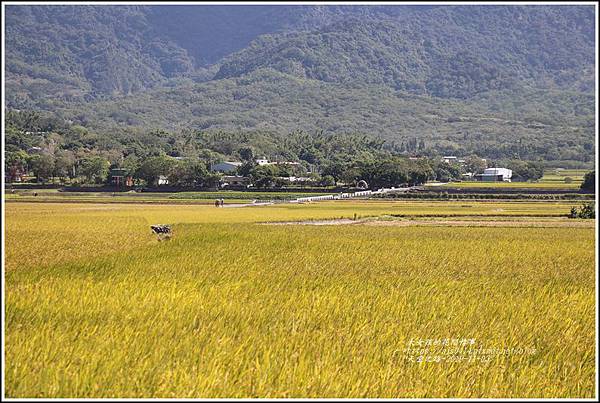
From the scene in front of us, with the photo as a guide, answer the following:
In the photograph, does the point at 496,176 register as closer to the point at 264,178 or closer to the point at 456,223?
the point at 264,178

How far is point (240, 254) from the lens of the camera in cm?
2008

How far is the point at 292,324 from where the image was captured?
10344 millimetres

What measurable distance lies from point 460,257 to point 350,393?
13493 millimetres

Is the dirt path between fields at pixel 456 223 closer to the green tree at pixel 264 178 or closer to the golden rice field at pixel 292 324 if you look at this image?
the golden rice field at pixel 292 324

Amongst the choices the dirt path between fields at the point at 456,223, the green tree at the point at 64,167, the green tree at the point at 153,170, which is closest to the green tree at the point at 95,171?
the green tree at the point at 64,167

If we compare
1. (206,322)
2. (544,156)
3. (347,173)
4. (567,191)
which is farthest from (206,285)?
(544,156)

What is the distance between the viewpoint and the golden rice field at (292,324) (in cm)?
784

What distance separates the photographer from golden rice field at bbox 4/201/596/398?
25.7 ft

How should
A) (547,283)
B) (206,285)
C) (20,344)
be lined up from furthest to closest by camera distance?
(547,283)
(206,285)
(20,344)

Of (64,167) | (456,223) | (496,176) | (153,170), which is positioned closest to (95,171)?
(64,167)

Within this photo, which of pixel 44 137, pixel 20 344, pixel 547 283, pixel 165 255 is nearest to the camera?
pixel 20 344

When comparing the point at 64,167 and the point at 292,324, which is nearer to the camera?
the point at 292,324

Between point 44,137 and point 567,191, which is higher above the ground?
point 44,137

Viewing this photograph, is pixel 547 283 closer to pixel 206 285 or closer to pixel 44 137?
pixel 206 285
